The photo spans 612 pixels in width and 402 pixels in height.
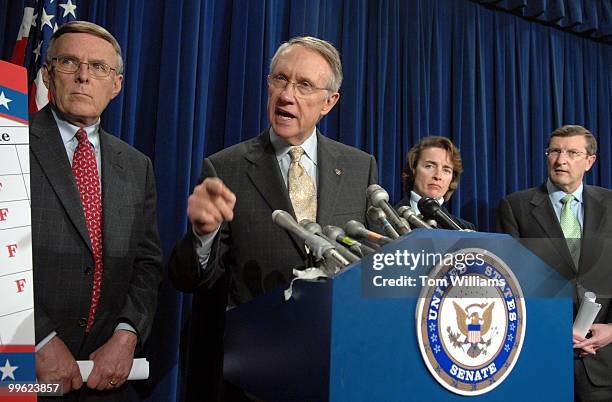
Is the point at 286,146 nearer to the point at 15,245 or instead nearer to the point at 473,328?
the point at 15,245

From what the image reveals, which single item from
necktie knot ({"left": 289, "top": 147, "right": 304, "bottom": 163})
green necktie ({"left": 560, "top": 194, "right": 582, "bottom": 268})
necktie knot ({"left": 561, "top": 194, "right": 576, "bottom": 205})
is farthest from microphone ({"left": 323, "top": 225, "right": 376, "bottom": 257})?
necktie knot ({"left": 561, "top": 194, "right": 576, "bottom": 205})

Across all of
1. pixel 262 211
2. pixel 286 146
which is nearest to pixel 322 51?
pixel 286 146

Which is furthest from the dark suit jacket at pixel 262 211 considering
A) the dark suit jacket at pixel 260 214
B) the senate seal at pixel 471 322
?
the senate seal at pixel 471 322

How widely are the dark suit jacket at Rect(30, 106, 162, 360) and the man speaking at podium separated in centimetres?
34

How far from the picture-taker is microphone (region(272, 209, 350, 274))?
0.99 meters

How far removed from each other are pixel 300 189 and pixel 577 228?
1.77 m

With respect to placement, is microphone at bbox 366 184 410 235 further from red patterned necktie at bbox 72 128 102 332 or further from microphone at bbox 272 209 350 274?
red patterned necktie at bbox 72 128 102 332

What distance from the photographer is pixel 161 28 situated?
265 cm

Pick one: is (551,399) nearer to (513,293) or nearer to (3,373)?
(513,293)

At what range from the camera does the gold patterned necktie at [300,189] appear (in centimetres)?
162

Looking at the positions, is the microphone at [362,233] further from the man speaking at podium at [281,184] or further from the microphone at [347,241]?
the man speaking at podium at [281,184]

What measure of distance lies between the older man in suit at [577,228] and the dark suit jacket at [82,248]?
1.66 metres

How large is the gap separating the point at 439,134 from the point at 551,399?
2.65m

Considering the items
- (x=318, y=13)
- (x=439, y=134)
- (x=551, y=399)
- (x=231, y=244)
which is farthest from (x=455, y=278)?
(x=439, y=134)
